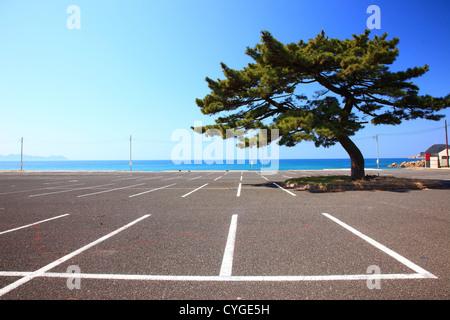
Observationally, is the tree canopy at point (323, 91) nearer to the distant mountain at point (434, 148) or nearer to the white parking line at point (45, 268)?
the white parking line at point (45, 268)

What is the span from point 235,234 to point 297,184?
8.79 m

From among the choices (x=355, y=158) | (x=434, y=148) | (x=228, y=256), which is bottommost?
(x=228, y=256)

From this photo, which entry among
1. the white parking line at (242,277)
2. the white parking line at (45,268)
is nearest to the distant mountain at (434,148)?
the white parking line at (242,277)

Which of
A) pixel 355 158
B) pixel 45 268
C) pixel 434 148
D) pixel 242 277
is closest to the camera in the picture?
pixel 242 277

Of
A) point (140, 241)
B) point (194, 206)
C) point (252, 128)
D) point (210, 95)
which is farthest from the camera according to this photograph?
point (210, 95)

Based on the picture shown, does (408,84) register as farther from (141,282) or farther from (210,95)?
(141,282)

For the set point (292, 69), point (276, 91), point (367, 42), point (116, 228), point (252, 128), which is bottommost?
point (116, 228)

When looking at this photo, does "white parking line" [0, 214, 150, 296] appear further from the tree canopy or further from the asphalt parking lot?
the tree canopy

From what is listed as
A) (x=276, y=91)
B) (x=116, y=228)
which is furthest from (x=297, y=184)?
(x=116, y=228)

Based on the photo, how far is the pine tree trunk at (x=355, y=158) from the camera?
42.0 feet

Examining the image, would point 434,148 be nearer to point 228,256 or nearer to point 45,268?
point 228,256

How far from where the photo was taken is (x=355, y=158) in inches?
507

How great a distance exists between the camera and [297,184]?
12.2 m

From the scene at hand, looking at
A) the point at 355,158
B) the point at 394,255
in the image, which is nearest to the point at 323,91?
the point at 355,158
